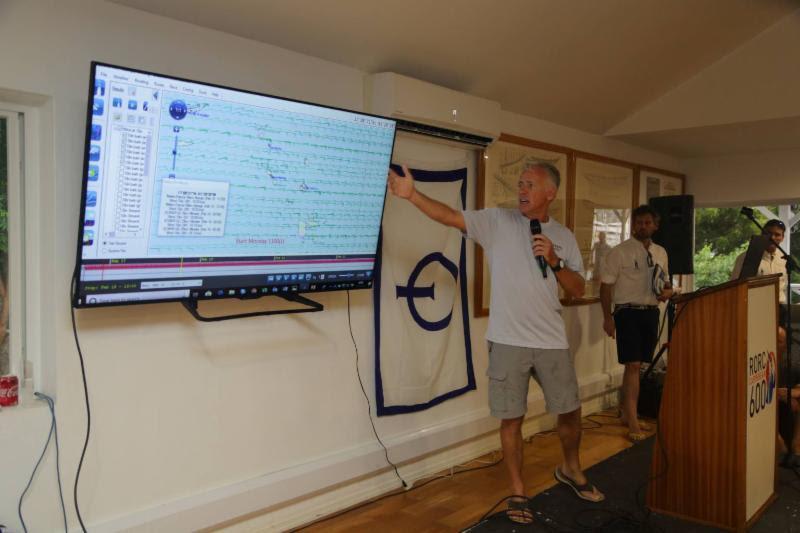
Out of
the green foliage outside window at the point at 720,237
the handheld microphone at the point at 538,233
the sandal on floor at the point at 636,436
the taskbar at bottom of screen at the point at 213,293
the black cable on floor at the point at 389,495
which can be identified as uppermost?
→ the green foliage outside window at the point at 720,237

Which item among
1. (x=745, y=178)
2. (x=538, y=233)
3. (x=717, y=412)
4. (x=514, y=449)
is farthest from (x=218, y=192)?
(x=745, y=178)

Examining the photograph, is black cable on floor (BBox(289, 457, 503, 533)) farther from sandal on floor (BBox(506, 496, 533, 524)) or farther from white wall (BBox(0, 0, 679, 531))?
sandal on floor (BBox(506, 496, 533, 524))

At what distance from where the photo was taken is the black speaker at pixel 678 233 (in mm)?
5059

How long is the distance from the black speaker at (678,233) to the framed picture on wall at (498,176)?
135cm

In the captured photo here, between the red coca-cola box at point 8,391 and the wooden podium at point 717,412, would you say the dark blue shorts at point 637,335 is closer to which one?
the wooden podium at point 717,412

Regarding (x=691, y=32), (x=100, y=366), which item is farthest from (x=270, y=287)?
(x=691, y=32)

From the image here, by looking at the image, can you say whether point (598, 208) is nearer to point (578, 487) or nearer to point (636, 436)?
point (636, 436)

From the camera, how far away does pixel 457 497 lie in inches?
129

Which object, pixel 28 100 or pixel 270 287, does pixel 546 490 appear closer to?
pixel 270 287

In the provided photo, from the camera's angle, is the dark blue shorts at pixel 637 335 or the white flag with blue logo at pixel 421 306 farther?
the dark blue shorts at pixel 637 335

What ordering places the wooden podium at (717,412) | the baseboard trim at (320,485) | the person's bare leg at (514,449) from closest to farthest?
1. the baseboard trim at (320,485)
2. the wooden podium at (717,412)
3. the person's bare leg at (514,449)

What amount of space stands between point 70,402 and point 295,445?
1.02 meters

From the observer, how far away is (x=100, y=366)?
229cm

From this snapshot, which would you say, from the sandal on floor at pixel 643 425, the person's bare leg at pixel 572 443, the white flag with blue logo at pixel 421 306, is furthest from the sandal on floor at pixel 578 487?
the sandal on floor at pixel 643 425
